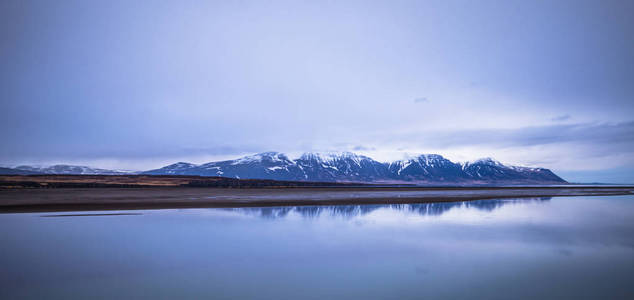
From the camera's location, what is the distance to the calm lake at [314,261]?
8.43 m

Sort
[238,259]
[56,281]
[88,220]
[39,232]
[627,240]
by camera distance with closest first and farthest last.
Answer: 1. [56,281]
2. [238,259]
3. [627,240]
4. [39,232]
5. [88,220]

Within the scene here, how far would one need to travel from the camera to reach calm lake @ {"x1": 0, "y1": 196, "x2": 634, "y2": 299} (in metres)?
8.43

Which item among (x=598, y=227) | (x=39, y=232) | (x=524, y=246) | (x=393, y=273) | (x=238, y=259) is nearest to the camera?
(x=393, y=273)

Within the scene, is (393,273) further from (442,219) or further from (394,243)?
(442,219)

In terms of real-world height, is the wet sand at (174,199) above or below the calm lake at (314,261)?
above

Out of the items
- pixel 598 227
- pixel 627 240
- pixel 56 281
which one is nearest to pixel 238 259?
A: pixel 56 281

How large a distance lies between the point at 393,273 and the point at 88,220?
20014 mm

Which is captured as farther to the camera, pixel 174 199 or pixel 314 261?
pixel 174 199

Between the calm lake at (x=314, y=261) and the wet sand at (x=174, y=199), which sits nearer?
the calm lake at (x=314, y=261)

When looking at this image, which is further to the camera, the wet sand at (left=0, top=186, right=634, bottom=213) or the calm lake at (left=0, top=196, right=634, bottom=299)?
the wet sand at (left=0, top=186, right=634, bottom=213)

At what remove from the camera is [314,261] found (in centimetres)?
1144

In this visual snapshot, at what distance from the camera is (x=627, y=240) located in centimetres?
1526

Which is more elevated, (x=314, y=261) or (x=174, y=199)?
(x=174, y=199)

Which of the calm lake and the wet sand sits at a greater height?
the wet sand
